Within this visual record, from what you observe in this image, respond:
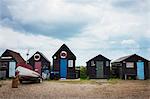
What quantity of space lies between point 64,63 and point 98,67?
534cm

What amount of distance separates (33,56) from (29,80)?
12.7 m

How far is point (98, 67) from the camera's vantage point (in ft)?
129

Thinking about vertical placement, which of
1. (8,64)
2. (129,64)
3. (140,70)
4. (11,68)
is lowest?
(140,70)

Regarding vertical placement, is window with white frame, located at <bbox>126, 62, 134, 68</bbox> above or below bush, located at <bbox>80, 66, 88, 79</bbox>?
above

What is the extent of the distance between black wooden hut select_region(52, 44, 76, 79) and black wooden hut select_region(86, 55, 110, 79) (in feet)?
10.1

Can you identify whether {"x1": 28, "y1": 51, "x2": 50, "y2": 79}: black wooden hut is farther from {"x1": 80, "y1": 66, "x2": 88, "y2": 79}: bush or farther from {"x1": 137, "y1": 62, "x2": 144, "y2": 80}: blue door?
{"x1": 137, "y1": 62, "x2": 144, "y2": 80}: blue door

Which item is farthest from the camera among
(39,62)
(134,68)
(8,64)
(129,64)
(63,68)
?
(129,64)

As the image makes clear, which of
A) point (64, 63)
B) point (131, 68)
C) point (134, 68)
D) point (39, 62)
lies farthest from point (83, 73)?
point (134, 68)

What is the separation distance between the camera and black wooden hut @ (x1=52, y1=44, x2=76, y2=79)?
37125 millimetres

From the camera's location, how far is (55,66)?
3734 centimetres

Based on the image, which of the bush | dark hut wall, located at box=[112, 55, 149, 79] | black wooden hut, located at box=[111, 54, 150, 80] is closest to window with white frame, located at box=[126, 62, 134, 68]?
black wooden hut, located at box=[111, 54, 150, 80]

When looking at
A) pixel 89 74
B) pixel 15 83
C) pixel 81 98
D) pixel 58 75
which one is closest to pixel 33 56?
pixel 58 75

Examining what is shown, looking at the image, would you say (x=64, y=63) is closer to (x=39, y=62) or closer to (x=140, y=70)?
(x=39, y=62)

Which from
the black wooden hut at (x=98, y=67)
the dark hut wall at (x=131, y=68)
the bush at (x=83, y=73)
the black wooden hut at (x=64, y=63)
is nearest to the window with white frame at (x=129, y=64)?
the dark hut wall at (x=131, y=68)
